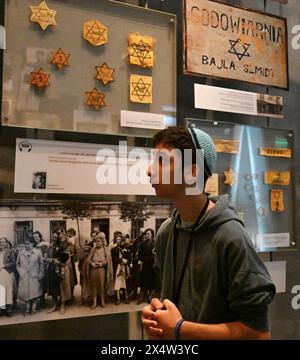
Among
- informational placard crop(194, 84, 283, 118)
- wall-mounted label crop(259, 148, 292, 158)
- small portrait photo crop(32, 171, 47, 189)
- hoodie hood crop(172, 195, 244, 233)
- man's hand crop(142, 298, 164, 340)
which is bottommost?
man's hand crop(142, 298, 164, 340)

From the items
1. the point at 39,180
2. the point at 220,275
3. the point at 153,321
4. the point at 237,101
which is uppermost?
the point at 237,101

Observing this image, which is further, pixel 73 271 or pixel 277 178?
pixel 277 178

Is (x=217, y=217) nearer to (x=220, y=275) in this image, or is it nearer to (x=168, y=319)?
(x=220, y=275)

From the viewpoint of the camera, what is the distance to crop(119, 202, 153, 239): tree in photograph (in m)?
1.44

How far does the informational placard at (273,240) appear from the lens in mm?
1691

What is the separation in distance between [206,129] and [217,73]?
9.3 inches

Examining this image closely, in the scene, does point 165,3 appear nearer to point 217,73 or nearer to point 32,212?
point 217,73

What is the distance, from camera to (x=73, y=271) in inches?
53.1

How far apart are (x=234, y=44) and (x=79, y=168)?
0.86m

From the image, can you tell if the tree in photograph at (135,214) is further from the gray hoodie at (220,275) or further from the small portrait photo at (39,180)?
the gray hoodie at (220,275)

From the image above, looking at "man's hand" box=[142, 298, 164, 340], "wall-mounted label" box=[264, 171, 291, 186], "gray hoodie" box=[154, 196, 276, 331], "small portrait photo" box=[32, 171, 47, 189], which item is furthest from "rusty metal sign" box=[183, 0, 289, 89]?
Answer: "man's hand" box=[142, 298, 164, 340]

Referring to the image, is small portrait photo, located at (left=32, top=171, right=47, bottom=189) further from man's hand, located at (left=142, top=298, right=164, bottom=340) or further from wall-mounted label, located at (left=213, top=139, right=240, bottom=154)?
wall-mounted label, located at (left=213, top=139, right=240, bottom=154)

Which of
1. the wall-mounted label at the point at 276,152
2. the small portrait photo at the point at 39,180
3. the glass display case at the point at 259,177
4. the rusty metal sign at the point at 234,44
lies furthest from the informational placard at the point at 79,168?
the wall-mounted label at the point at 276,152

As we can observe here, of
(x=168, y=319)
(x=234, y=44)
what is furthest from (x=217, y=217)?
(x=234, y=44)
